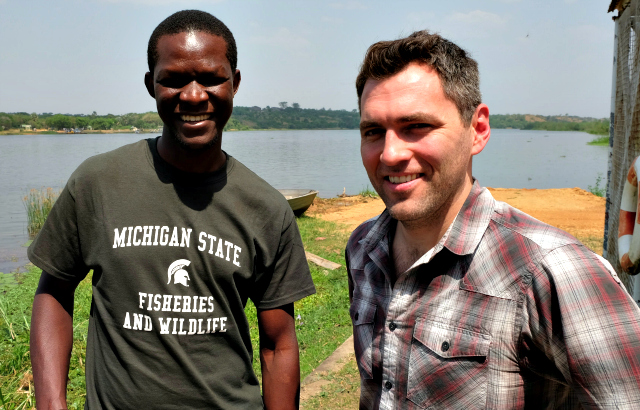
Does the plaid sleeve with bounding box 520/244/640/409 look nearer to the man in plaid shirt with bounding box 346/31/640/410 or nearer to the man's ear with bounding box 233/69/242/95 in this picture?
the man in plaid shirt with bounding box 346/31/640/410

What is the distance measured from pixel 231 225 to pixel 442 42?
3.48 feet

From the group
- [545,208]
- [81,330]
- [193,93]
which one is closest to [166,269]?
[193,93]

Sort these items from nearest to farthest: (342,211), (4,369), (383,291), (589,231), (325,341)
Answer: (383,291)
(4,369)
(325,341)
(589,231)
(342,211)

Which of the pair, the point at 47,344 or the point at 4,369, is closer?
the point at 47,344

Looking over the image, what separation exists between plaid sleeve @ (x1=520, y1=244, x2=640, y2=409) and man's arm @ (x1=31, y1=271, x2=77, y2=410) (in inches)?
69.1

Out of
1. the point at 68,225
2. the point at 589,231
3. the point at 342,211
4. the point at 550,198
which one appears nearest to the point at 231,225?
the point at 68,225

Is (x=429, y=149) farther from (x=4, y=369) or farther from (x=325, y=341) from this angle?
(x=4, y=369)

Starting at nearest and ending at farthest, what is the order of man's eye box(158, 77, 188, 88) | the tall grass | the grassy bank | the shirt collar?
the shirt collar
man's eye box(158, 77, 188, 88)
the grassy bank
the tall grass

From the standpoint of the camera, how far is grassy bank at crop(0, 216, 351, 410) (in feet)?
15.7

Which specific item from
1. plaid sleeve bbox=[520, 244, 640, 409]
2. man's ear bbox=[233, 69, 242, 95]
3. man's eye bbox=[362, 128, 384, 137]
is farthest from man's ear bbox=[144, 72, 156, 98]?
plaid sleeve bbox=[520, 244, 640, 409]

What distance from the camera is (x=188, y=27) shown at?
208 cm

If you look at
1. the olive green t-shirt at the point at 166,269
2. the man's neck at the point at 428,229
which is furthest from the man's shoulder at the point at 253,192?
the man's neck at the point at 428,229

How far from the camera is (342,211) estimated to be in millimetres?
15906

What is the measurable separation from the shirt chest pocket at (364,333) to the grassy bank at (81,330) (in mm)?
3041
